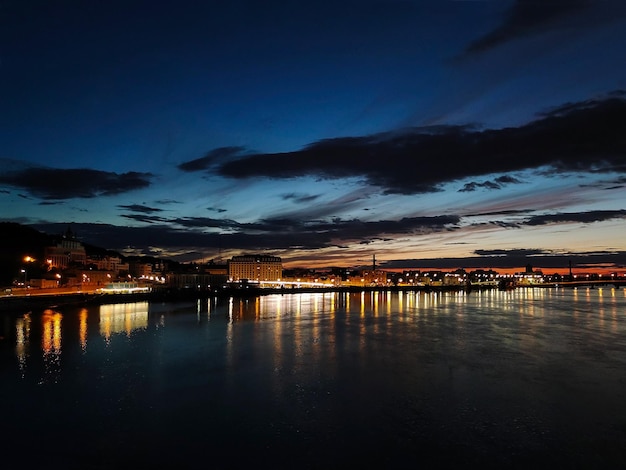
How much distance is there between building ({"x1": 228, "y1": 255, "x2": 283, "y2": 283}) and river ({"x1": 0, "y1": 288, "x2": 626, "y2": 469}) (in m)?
123

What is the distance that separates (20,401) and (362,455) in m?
8.77

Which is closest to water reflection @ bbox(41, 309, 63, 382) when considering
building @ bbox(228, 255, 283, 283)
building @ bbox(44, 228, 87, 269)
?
building @ bbox(44, 228, 87, 269)

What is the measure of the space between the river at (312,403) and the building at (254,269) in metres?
123

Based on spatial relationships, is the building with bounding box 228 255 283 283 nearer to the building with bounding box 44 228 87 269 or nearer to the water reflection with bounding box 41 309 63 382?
the building with bounding box 44 228 87 269

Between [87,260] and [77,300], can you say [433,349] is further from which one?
[87,260]

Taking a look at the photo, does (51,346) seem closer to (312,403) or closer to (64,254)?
(312,403)

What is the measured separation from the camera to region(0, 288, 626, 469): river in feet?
28.3

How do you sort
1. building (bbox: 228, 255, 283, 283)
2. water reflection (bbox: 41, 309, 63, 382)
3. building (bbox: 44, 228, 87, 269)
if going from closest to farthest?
1. water reflection (bbox: 41, 309, 63, 382)
2. building (bbox: 44, 228, 87, 269)
3. building (bbox: 228, 255, 283, 283)

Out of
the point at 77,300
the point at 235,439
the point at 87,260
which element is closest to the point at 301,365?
the point at 235,439

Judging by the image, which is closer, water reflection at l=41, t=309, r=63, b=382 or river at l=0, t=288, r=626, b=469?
river at l=0, t=288, r=626, b=469

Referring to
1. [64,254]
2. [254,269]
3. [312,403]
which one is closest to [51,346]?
[312,403]

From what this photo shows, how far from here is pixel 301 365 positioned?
16.6 m

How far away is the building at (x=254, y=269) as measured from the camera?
146m

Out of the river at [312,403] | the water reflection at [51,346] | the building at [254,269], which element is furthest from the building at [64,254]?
the river at [312,403]
